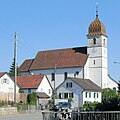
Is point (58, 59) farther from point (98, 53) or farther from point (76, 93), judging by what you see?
point (76, 93)

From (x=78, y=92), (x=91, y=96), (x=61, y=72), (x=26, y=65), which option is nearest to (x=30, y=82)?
(x=78, y=92)

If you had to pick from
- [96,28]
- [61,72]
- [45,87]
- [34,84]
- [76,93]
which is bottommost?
[76,93]

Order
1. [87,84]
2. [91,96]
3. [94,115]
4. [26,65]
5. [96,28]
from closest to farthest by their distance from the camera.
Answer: [94,115], [91,96], [87,84], [96,28], [26,65]

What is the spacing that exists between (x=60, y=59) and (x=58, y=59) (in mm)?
661

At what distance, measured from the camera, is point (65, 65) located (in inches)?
4126

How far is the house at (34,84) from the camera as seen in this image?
80.6 metres

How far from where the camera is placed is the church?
100750 millimetres

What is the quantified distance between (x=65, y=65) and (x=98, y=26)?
43.7 ft

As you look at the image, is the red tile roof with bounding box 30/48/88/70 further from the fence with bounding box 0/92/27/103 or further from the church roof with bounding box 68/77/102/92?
the fence with bounding box 0/92/27/103

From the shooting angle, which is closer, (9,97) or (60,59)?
(9,97)

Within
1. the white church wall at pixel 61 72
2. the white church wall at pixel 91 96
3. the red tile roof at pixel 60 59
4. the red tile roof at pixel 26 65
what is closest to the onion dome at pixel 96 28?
the red tile roof at pixel 60 59

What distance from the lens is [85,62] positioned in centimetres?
10169

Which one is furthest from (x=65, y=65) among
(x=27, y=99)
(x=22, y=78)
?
(x=27, y=99)

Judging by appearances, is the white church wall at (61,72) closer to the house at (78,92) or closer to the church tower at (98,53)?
the church tower at (98,53)
